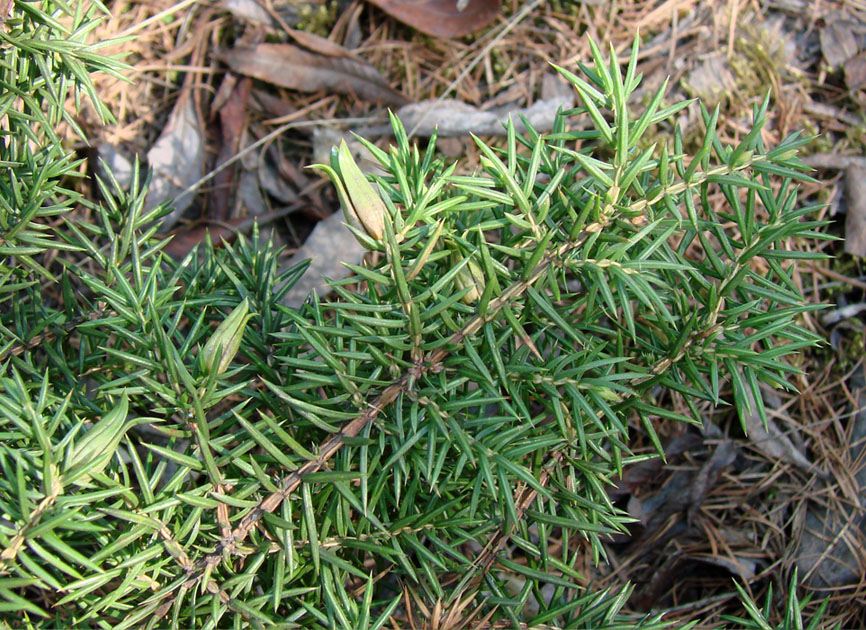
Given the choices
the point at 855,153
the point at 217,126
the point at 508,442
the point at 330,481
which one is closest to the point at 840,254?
the point at 855,153

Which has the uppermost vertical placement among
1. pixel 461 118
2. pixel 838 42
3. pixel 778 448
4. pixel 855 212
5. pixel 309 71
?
pixel 838 42

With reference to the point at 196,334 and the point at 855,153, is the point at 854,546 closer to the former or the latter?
the point at 855,153

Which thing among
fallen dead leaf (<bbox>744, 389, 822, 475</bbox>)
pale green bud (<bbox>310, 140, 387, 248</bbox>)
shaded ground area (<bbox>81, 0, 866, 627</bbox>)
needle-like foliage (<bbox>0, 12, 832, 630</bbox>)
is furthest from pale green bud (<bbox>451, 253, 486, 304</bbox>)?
fallen dead leaf (<bbox>744, 389, 822, 475</bbox>)

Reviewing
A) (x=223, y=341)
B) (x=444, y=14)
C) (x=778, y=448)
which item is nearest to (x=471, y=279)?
(x=223, y=341)

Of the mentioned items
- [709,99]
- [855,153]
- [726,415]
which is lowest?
[726,415]

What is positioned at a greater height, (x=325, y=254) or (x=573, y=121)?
(x=573, y=121)

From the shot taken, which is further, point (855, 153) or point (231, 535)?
point (855, 153)

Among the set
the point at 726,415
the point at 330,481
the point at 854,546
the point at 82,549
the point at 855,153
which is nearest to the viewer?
the point at 330,481

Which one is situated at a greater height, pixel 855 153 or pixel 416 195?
pixel 416 195

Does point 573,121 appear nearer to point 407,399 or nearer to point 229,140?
point 229,140
